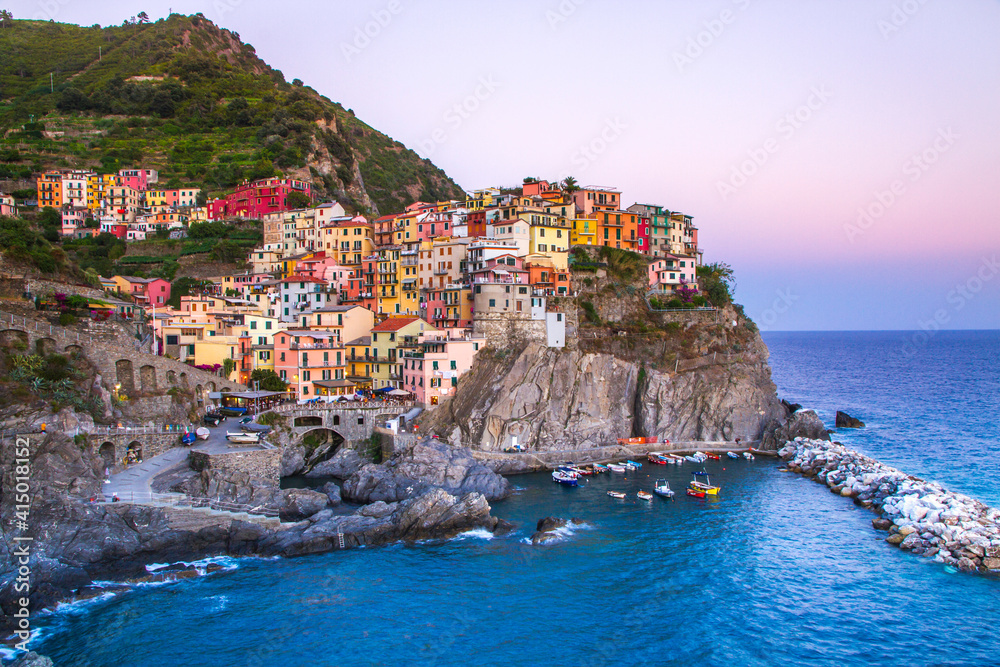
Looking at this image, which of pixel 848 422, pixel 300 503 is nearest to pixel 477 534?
pixel 300 503

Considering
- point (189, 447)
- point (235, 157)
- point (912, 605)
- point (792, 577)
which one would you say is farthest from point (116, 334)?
point (235, 157)

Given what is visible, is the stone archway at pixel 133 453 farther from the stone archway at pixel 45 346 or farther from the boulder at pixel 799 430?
the boulder at pixel 799 430

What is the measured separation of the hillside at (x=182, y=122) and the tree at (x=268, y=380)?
4926cm

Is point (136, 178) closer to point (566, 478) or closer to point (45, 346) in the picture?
point (45, 346)

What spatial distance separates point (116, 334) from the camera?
152ft

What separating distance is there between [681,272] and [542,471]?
3049 cm

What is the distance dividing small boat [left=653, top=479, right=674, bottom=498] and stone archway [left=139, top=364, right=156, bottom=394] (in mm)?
33638

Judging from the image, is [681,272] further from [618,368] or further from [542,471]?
[542,471]

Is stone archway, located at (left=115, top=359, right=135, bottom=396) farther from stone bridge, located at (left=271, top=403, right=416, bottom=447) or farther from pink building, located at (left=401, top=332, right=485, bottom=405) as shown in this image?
pink building, located at (left=401, top=332, right=485, bottom=405)

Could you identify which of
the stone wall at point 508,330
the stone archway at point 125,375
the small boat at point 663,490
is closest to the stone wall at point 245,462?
the stone archway at point 125,375

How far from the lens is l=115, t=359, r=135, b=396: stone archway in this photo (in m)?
44.5

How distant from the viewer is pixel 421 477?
4544cm

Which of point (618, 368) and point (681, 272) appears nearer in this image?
point (618, 368)

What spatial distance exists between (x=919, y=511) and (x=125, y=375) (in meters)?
48.4
